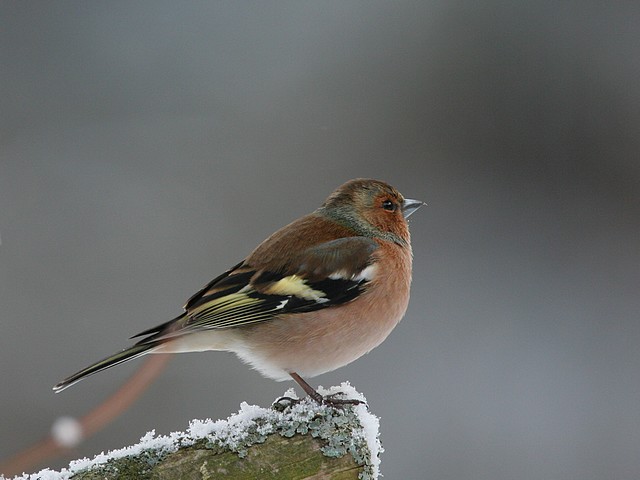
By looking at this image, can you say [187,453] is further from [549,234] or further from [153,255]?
[549,234]

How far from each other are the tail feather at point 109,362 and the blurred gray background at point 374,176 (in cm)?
262

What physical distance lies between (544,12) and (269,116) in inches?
114

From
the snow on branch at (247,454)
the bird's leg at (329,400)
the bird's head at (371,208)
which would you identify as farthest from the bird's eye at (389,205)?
the snow on branch at (247,454)

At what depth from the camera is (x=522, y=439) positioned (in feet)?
19.0

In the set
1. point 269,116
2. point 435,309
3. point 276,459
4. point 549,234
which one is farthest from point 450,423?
point 276,459

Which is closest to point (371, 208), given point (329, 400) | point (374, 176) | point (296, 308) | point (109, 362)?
point (296, 308)

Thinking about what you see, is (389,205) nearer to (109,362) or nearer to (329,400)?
(329,400)

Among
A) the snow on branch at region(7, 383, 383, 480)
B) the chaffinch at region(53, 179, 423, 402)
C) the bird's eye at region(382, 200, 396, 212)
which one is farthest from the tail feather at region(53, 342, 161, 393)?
the bird's eye at region(382, 200, 396, 212)

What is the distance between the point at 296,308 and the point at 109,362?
0.79m

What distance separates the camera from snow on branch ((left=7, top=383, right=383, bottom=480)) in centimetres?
177

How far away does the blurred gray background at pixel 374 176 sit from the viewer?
571 centimetres

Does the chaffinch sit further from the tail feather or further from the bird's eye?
the bird's eye

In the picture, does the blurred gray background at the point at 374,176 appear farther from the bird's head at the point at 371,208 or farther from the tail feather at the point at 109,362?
the tail feather at the point at 109,362

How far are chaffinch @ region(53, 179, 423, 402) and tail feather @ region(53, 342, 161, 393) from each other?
0.61ft
